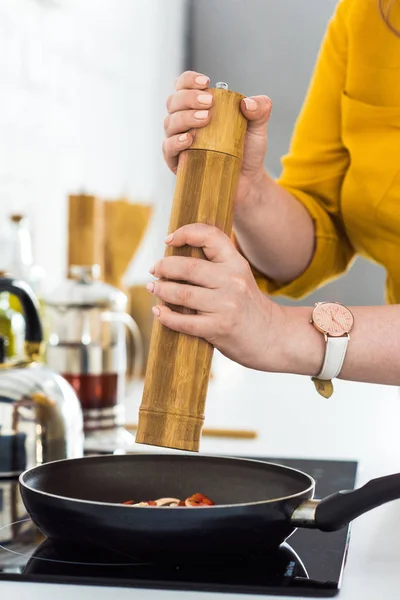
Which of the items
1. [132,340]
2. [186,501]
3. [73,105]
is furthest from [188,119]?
[73,105]

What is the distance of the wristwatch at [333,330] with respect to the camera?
85cm

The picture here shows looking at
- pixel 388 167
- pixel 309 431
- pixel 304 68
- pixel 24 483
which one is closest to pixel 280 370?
pixel 24 483

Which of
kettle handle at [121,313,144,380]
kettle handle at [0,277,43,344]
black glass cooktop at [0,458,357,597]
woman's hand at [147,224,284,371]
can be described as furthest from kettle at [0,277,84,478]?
kettle handle at [121,313,144,380]

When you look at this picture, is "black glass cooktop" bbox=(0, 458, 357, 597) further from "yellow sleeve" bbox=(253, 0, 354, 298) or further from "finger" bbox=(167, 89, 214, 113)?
"yellow sleeve" bbox=(253, 0, 354, 298)

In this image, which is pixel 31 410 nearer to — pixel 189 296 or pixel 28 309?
pixel 28 309

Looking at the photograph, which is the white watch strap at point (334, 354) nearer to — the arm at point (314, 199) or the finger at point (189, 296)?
the finger at point (189, 296)

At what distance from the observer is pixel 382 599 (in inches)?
25.0

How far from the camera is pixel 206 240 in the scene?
76 centimetres

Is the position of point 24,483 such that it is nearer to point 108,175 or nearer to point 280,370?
point 280,370

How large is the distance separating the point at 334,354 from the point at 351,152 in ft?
1.47

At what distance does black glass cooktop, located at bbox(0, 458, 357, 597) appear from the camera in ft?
2.09

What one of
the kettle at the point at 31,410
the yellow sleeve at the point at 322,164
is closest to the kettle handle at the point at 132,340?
the yellow sleeve at the point at 322,164

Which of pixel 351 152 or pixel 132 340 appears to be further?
pixel 132 340

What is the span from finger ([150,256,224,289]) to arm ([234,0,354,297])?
0.42 metres
